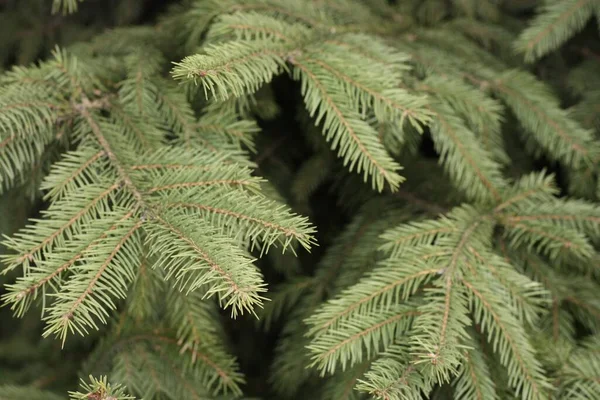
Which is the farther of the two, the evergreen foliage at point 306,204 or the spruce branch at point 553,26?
the spruce branch at point 553,26

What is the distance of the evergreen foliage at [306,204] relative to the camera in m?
0.97

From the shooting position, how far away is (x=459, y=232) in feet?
4.17

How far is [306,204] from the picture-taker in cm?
171

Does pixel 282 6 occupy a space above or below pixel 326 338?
above

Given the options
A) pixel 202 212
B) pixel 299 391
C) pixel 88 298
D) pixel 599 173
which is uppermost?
pixel 599 173

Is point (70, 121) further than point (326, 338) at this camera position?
Yes

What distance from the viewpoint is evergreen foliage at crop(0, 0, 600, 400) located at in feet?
3.18

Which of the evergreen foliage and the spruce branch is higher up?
the spruce branch

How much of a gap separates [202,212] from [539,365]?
751 millimetres

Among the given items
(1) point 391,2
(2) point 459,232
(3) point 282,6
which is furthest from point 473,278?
(1) point 391,2

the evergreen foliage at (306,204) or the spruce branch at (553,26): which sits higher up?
the spruce branch at (553,26)

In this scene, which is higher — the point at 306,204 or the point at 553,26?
the point at 553,26

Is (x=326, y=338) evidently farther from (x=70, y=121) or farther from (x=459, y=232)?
(x=70, y=121)

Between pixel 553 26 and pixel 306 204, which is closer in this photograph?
pixel 553 26
